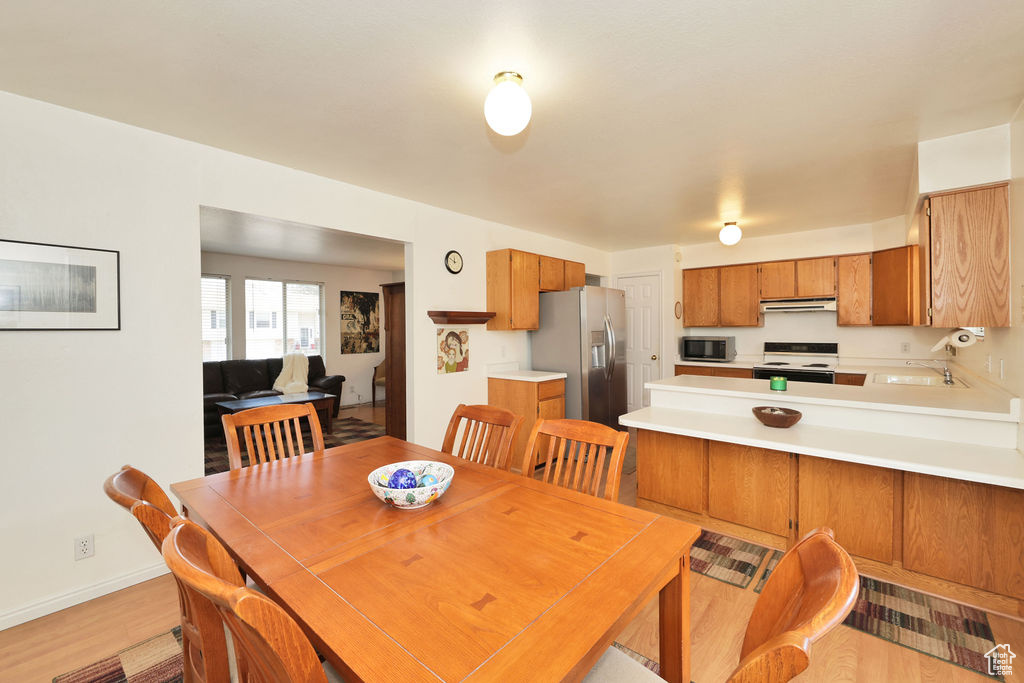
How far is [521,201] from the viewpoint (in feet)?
12.4

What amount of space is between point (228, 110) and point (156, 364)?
1.44 m

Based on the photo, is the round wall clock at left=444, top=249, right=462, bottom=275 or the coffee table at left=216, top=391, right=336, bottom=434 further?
the coffee table at left=216, top=391, right=336, bottom=434

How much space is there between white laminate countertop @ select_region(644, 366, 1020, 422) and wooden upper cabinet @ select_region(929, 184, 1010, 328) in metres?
0.44

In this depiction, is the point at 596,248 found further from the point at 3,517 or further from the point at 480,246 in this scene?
the point at 3,517

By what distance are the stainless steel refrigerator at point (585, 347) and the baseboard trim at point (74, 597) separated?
339cm

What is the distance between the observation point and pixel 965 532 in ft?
6.88

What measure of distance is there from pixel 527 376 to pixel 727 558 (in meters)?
2.28

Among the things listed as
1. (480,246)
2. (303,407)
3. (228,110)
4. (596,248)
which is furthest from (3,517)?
(596,248)

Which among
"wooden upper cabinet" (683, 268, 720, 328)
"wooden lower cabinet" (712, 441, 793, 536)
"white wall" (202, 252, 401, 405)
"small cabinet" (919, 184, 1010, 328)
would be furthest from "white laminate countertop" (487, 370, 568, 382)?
"white wall" (202, 252, 401, 405)

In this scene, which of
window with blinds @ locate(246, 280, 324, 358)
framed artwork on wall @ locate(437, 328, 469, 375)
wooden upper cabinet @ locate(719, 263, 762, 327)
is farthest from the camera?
window with blinds @ locate(246, 280, 324, 358)

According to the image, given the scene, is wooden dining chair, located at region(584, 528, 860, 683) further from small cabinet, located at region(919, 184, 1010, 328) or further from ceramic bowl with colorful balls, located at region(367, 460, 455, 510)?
small cabinet, located at region(919, 184, 1010, 328)

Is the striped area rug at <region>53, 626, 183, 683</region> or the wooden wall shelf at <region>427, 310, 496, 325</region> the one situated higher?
the wooden wall shelf at <region>427, 310, 496, 325</region>

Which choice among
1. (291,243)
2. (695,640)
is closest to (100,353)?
(695,640)

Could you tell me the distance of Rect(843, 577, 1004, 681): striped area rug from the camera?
1.79 m
